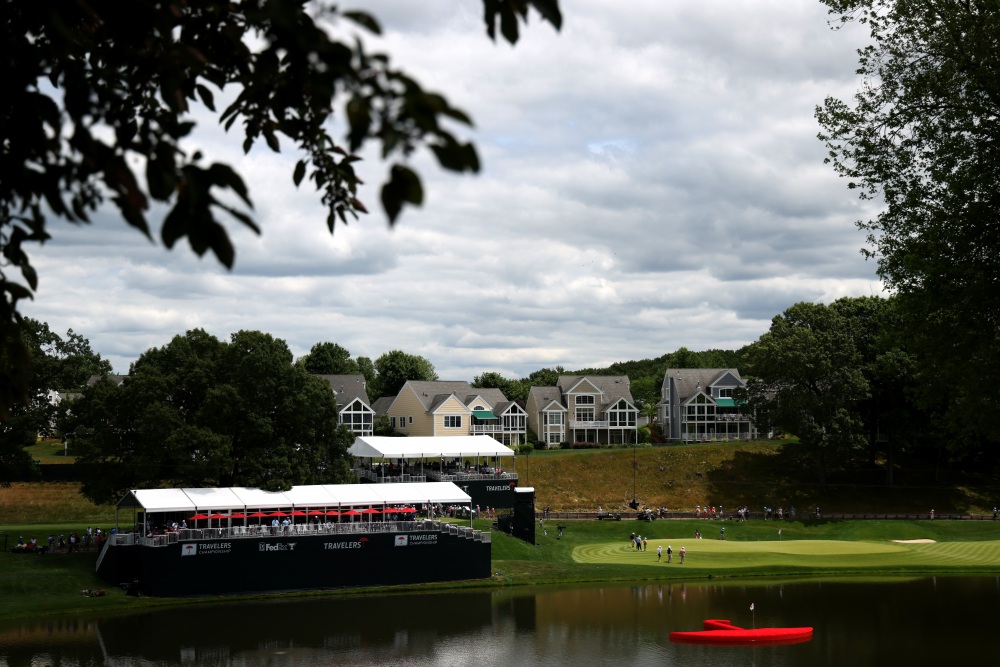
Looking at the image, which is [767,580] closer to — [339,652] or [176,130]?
[339,652]

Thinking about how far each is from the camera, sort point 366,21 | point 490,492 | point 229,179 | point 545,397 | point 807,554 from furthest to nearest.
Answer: point 545,397 < point 490,492 < point 807,554 < point 229,179 < point 366,21

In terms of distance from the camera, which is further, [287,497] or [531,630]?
[287,497]

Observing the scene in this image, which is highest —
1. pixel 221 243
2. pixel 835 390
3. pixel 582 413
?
pixel 835 390

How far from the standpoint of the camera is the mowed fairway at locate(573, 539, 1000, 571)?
62.1 meters

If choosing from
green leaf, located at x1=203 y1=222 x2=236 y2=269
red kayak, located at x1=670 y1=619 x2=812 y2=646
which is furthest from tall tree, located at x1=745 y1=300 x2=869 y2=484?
green leaf, located at x1=203 y1=222 x2=236 y2=269

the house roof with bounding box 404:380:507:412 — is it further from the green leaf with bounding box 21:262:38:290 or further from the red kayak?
the green leaf with bounding box 21:262:38:290

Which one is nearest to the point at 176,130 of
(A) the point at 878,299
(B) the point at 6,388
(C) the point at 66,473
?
(B) the point at 6,388

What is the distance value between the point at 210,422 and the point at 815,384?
54.9 metres

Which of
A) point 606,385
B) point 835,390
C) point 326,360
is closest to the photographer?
point 835,390

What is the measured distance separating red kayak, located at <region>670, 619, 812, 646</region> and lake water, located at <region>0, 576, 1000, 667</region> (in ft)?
2.25

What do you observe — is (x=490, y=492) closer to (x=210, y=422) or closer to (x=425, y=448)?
(x=425, y=448)

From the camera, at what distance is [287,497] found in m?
53.2

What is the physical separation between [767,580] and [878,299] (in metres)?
47.5

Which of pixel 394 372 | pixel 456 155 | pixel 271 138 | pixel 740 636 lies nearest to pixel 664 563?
pixel 740 636
